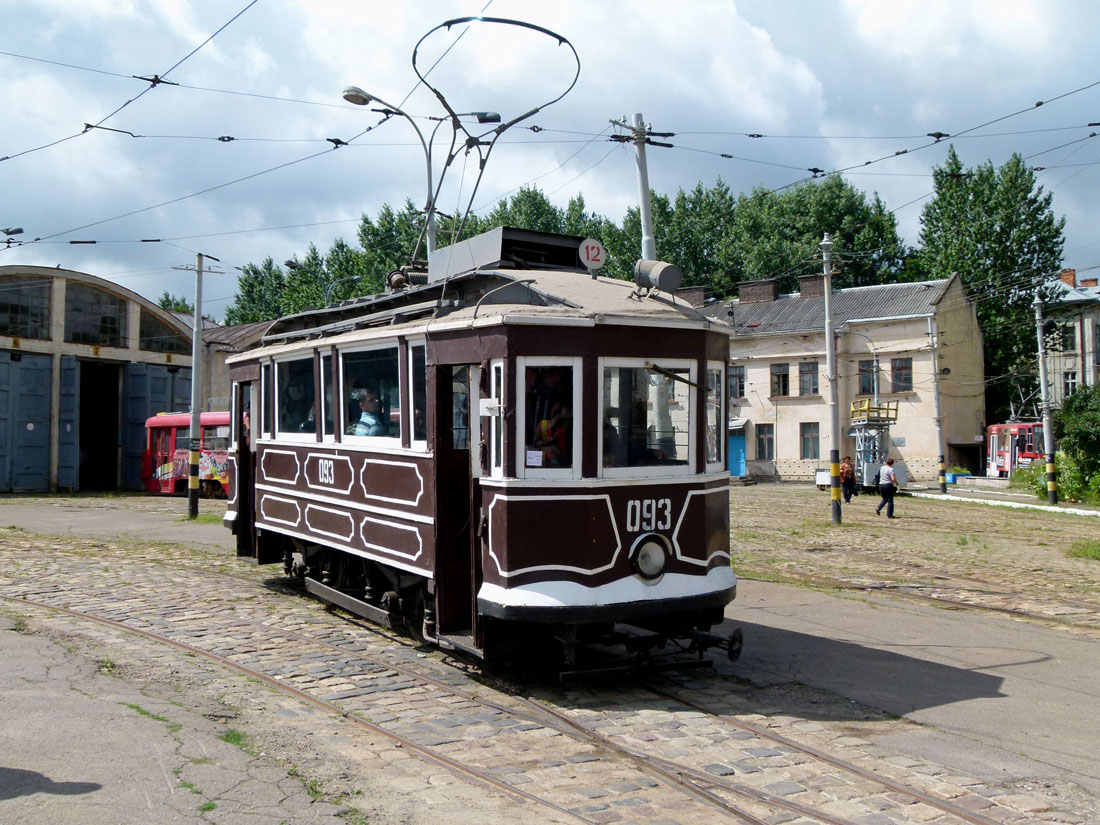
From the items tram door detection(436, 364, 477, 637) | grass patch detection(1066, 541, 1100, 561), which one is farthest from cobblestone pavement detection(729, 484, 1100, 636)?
tram door detection(436, 364, 477, 637)

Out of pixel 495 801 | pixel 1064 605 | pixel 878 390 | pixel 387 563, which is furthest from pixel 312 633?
pixel 878 390

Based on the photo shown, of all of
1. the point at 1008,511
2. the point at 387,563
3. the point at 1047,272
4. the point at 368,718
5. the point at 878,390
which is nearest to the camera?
the point at 368,718

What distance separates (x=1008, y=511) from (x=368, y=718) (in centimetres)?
2590

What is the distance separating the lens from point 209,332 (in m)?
53.8

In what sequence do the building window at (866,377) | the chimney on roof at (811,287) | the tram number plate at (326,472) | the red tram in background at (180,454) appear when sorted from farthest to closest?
the chimney on roof at (811,287) < the building window at (866,377) < the red tram in background at (180,454) < the tram number plate at (326,472)

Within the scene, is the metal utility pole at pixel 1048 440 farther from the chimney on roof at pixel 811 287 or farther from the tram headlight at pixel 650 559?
the tram headlight at pixel 650 559

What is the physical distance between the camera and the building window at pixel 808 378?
157ft

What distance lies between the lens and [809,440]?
158 ft

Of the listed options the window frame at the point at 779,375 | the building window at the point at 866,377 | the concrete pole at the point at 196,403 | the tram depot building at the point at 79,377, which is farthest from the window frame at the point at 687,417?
the window frame at the point at 779,375

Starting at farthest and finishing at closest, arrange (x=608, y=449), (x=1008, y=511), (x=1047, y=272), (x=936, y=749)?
1. (x=1047, y=272)
2. (x=1008, y=511)
3. (x=608, y=449)
4. (x=936, y=749)

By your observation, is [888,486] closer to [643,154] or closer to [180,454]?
[643,154]

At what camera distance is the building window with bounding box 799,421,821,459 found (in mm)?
47750

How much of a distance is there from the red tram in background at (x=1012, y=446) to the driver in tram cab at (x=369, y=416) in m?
38.0

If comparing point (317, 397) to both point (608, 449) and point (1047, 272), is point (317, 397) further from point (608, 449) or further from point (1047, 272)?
point (1047, 272)
